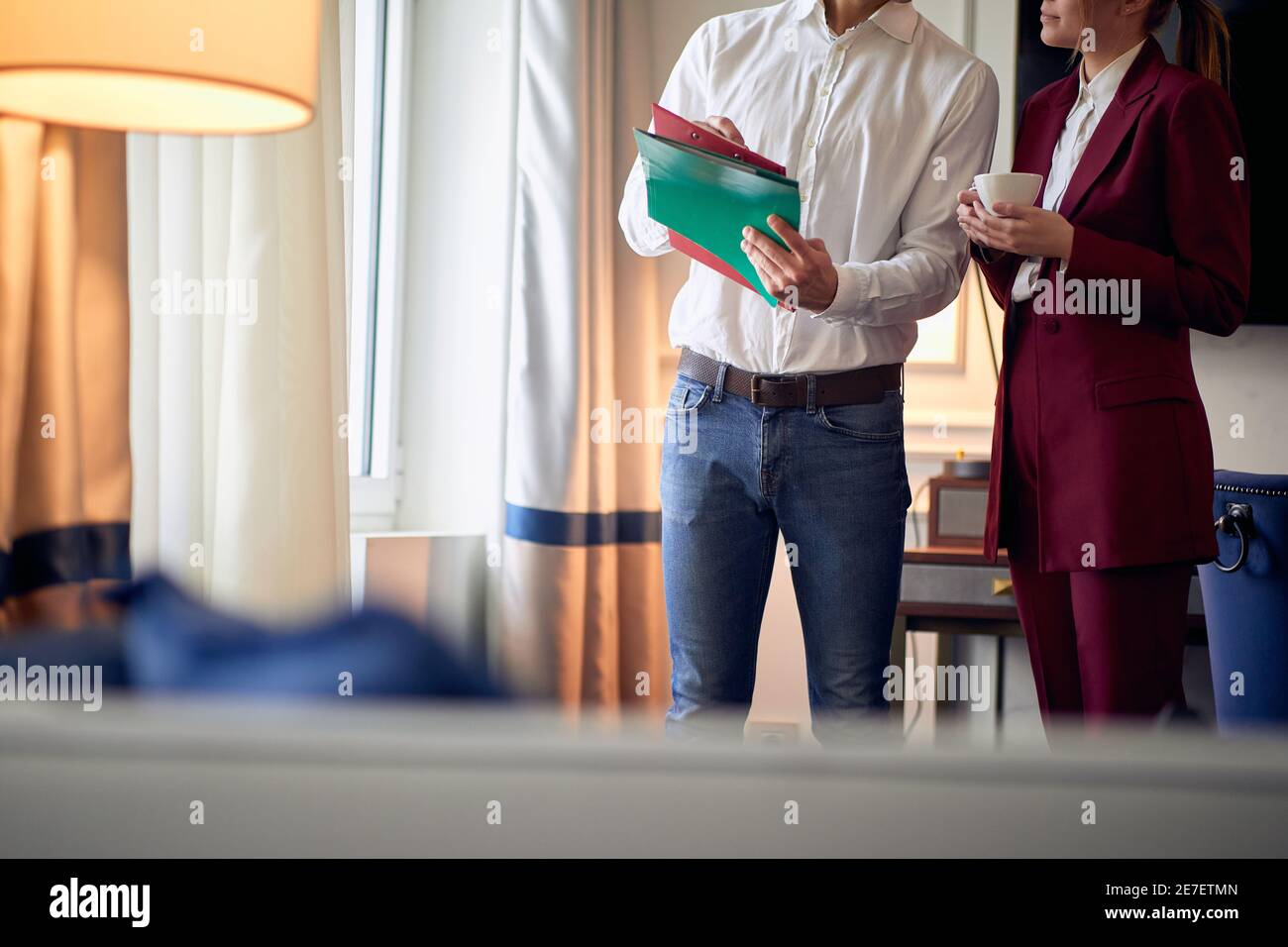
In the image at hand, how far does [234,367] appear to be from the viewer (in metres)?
1.70

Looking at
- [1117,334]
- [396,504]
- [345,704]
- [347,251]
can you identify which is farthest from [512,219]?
[345,704]

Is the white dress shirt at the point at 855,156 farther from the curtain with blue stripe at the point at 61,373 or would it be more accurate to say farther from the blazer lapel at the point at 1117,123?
the curtain with blue stripe at the point at 61,373

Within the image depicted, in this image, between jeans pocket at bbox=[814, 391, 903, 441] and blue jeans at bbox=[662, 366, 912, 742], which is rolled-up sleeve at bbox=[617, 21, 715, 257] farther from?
jeans pocket at bbox=[814, 391, 903, 441]

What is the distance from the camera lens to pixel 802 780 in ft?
1.08

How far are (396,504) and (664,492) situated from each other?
1.44 metres

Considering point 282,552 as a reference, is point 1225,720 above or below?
below

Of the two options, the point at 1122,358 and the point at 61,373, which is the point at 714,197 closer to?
the point at 1122,358

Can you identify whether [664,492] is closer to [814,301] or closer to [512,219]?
[814,301]

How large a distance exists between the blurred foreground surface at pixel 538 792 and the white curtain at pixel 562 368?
2.15 meters

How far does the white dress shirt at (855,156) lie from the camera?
140cm

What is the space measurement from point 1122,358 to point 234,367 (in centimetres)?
121

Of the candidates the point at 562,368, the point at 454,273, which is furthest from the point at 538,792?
the point at 454,273

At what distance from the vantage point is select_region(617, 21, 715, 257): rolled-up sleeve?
4.96 ft
